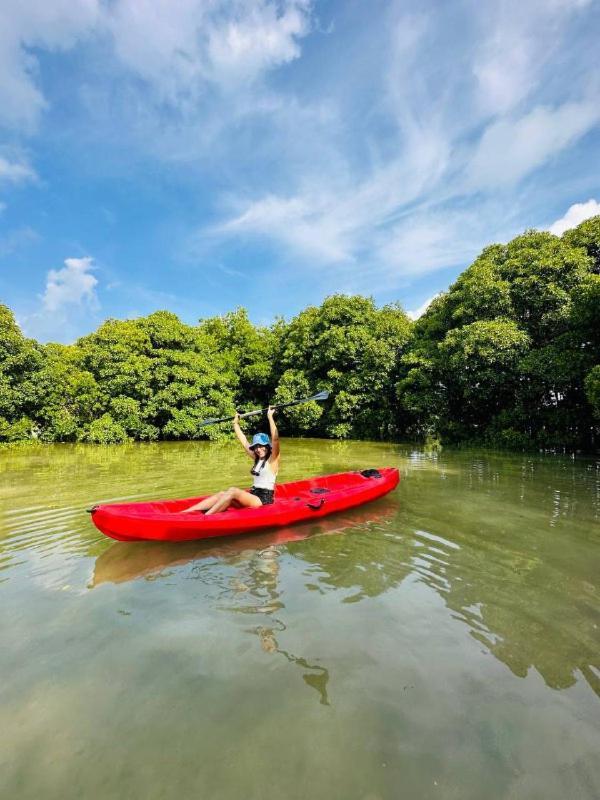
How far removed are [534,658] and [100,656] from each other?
3.02 meters

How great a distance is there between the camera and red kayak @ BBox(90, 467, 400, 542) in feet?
16.1

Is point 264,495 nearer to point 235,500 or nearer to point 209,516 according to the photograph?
point 235,500

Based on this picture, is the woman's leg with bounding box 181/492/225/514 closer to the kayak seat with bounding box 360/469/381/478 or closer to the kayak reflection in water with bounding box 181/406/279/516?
the kayak reflection in water with bounding box 181/406/279/516

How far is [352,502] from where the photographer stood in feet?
22.4

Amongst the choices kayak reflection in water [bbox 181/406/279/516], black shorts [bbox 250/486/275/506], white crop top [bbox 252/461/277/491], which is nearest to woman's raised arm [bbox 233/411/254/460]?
kayak reflection in water [bbox 181/406/279/516]

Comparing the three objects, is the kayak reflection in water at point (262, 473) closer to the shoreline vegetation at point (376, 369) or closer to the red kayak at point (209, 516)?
the red kayak at point (209, 516)

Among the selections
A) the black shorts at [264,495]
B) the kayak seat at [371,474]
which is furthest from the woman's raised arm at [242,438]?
the kayak seat at [371,474]

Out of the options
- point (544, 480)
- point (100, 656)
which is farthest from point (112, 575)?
point (544, 480)

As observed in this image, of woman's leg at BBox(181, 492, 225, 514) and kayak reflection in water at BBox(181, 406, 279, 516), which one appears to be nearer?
woman's leg at BBox(181, 492, 225, 514)

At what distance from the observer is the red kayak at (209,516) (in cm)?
Result: 490

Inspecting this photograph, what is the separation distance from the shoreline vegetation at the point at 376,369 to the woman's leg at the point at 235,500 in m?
11.1

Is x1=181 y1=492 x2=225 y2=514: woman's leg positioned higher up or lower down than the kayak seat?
lower down

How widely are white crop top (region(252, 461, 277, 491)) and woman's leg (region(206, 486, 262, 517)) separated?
0.65 feet

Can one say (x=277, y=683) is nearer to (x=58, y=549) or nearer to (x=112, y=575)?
(x=112, y=575)
